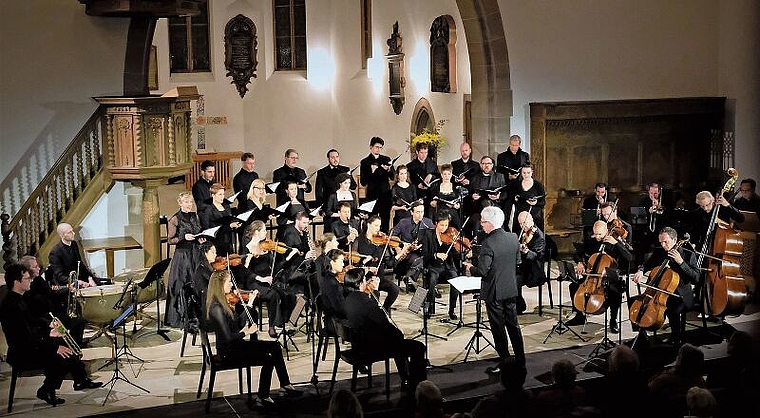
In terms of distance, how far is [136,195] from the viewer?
13.1 m

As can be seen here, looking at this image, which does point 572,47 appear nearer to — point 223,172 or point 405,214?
point 405,214

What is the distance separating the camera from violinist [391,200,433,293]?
451 inches

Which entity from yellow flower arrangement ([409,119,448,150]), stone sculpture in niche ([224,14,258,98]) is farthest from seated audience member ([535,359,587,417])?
stone sculpture in niche ([224,14,258,98])

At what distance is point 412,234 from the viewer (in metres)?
11.6

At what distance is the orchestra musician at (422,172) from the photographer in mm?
13211

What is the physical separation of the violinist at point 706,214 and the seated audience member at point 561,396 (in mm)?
4380

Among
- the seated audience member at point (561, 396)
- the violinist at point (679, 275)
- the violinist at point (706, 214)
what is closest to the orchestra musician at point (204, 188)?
the violinist at point (679, 275)

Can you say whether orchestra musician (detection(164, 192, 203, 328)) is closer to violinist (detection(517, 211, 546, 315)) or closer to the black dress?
the black dress

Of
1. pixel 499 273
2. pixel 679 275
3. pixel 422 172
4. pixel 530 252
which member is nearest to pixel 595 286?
pixel 679 275

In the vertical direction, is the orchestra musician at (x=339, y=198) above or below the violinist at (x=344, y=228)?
above

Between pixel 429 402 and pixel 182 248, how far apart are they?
16.6ft

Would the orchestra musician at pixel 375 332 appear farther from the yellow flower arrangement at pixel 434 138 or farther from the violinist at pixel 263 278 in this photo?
A: the yellow flower arrangement at pixel 434 138

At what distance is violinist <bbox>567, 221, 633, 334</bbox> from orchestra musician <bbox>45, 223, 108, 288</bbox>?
468cm

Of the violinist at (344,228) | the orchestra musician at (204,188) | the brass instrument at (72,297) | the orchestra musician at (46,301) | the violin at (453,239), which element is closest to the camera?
the orchestra musician at (46,301)
